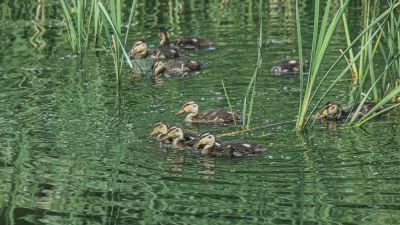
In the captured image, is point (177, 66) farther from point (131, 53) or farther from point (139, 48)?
point (139, 48)

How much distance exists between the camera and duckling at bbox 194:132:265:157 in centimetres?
725

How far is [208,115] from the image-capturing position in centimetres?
873

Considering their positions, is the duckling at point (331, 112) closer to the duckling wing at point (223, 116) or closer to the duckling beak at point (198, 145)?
the duckling wing at point (223, 116)

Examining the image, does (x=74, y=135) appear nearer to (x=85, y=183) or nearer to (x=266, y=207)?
(x=85, y=183)

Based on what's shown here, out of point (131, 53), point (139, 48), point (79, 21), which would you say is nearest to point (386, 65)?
point (79, 21)

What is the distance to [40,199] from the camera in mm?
6203

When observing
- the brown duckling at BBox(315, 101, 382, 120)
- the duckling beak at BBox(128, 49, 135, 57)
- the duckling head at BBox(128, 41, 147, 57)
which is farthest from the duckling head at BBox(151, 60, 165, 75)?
the brown duckling at BBox(315, 101, 382, 120)

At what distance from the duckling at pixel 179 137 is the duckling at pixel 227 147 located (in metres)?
0.28

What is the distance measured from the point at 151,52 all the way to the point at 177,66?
149cm

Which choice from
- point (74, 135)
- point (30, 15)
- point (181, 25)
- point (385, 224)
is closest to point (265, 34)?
point (181, 25)

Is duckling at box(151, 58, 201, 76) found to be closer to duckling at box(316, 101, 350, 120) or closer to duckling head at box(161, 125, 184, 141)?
duckling at box(316, 101, 350, 120)

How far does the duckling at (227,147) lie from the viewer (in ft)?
23.8

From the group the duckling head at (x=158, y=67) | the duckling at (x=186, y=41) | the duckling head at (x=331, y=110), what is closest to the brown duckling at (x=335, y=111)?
the duckling head at (x=331, y=110)

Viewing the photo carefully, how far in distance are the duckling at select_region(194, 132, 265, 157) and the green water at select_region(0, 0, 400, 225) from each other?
0.09 metres
